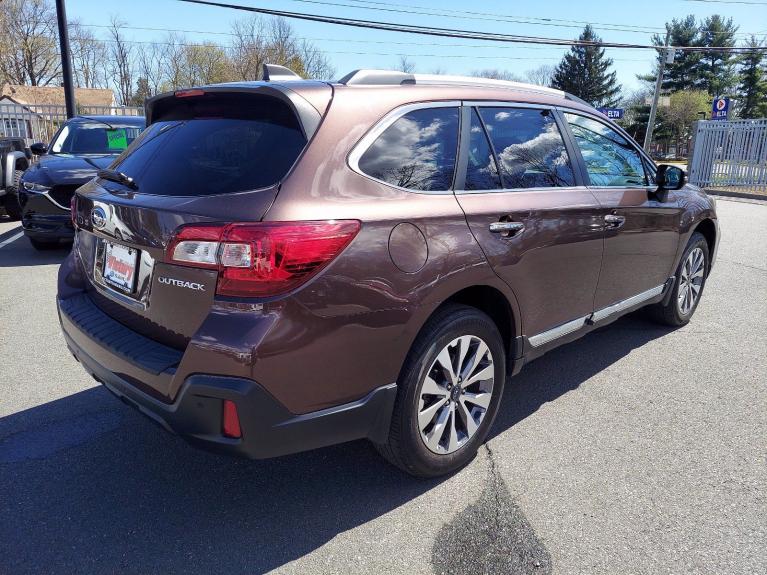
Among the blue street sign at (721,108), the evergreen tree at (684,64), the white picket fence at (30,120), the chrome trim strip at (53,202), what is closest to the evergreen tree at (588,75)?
the evergreen tree at (684,64)

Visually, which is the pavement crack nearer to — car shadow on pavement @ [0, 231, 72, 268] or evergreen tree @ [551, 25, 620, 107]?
car shadow on pavement @ [0, 231, 72, 268]

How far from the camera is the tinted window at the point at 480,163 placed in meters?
2.80

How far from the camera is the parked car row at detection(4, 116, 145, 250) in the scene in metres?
6.94

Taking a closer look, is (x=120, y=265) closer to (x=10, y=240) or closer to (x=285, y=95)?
(x=285, y=95)

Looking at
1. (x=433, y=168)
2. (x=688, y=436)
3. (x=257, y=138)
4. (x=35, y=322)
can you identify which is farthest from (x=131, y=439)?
(x=688, y=436)

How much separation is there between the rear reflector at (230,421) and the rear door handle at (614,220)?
2549 millimetres

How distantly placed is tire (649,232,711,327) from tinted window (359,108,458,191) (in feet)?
9.39

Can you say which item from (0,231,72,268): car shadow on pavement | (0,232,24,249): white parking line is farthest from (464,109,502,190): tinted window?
(0,232,24,249): white parking line

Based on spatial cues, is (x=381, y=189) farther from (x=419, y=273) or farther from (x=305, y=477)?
(x=305, y=477)

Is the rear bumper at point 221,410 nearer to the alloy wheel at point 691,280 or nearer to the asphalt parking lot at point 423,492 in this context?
the asphalt parking lot at point 423,492

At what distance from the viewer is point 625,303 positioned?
401 centimetres

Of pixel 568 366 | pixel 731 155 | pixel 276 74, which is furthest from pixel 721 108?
pixel 276 74

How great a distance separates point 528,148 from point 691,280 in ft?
8.78

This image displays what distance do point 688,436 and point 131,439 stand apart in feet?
10.1
